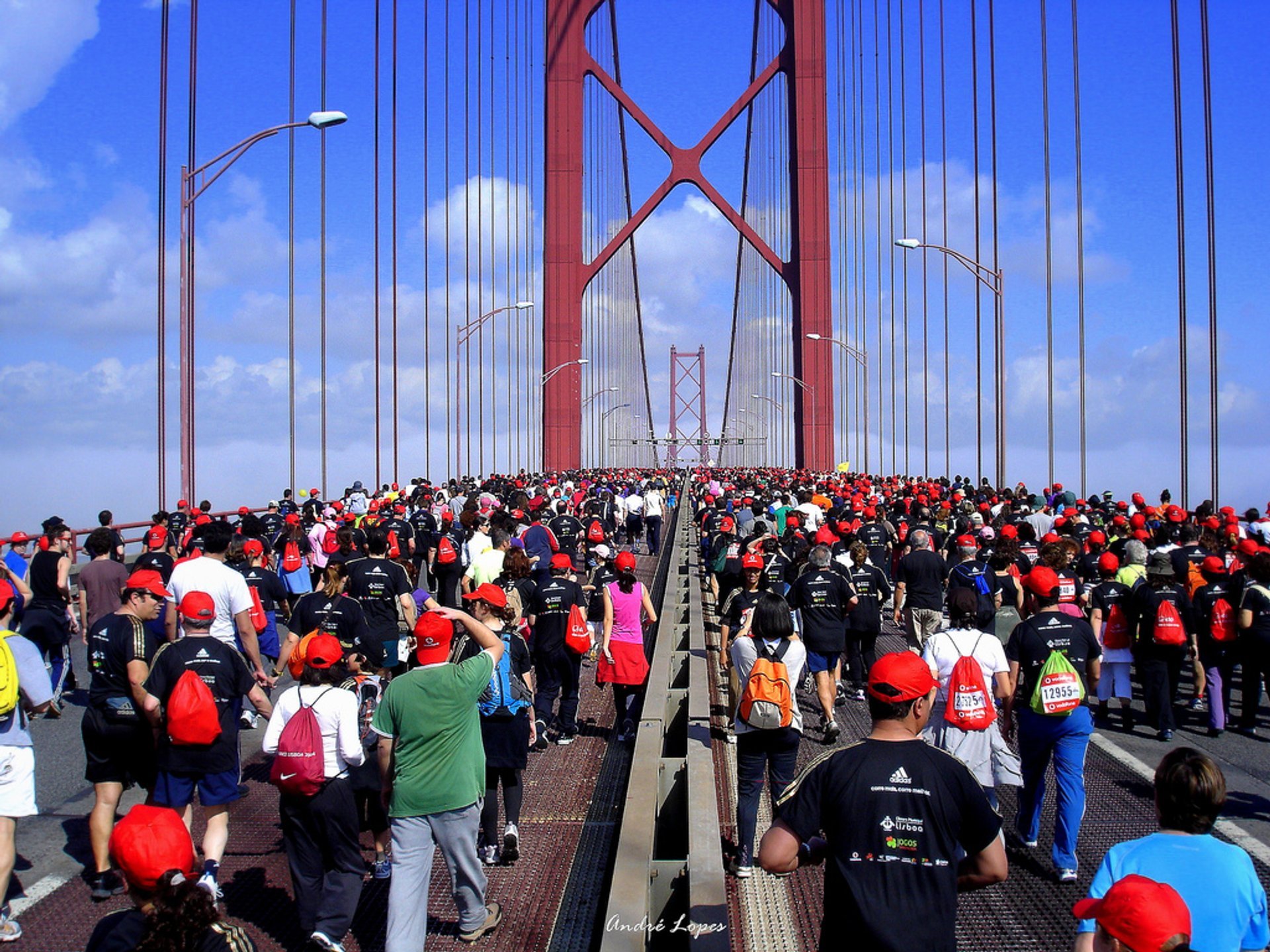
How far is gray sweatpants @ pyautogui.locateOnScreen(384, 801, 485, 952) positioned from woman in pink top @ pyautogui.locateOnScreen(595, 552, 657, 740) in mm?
3390

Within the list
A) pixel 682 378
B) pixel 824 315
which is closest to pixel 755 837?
pixel 824 315

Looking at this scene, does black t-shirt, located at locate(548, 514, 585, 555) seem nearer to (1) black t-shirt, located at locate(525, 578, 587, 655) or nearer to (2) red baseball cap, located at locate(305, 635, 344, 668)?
(1) black t-shirt, located at locate(525, 578, 587, 655)

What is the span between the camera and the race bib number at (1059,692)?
207 inches

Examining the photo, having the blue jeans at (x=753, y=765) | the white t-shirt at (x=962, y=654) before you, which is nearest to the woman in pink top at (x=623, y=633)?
the blue jeans at (x=753, y=765)

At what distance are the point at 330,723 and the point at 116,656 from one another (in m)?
1.42

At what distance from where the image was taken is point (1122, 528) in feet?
40.3

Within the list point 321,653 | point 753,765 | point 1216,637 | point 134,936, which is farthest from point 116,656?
point 1216,637

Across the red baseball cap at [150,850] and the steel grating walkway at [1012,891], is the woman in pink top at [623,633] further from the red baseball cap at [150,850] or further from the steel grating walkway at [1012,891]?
the red baseball cap at [150,850]

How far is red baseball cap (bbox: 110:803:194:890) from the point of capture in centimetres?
257

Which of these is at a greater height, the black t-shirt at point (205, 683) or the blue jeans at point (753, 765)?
the black t-shirt at point (205, 683)

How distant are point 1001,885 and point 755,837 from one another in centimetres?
123

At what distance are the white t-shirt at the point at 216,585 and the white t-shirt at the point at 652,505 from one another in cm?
1788

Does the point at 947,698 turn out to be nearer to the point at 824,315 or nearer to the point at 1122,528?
A: the point at 1122,528

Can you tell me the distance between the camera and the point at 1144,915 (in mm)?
2104
